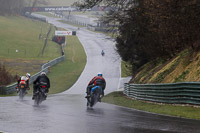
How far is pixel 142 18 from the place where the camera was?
29.6m

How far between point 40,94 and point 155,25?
9.74 metres

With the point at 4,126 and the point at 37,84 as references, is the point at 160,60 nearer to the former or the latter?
the point at 37,84

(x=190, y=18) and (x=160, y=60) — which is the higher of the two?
(x=190, y=18)

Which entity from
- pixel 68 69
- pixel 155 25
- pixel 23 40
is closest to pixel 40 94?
pixel 155 25

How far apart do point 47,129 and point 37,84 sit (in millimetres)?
10874

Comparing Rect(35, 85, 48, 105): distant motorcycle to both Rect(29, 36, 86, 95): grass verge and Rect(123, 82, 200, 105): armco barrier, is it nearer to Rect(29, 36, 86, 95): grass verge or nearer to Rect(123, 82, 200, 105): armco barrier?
Rect(123, 82, 200, 105): armco barrier

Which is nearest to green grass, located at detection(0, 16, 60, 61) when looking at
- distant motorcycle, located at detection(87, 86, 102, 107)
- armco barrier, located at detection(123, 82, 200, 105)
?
armco barrier, located at detection(123, 82, 200, 105)

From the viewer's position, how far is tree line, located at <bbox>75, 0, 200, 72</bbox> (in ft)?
64.7

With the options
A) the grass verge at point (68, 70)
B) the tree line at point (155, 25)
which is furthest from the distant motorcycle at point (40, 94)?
the grass verge at point (68, 70)

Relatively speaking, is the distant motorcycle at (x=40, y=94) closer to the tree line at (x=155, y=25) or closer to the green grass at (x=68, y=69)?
the tree line at (x=155, y=25)

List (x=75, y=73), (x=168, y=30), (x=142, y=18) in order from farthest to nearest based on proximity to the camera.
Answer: (x=75, y=73) → (x=142, y=18) → (x=168, y=30)

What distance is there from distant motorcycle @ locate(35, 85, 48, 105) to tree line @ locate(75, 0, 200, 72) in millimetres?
6551

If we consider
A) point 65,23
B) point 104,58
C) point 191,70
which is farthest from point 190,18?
point 65,23

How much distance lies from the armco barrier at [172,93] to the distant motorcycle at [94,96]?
2.62 m
